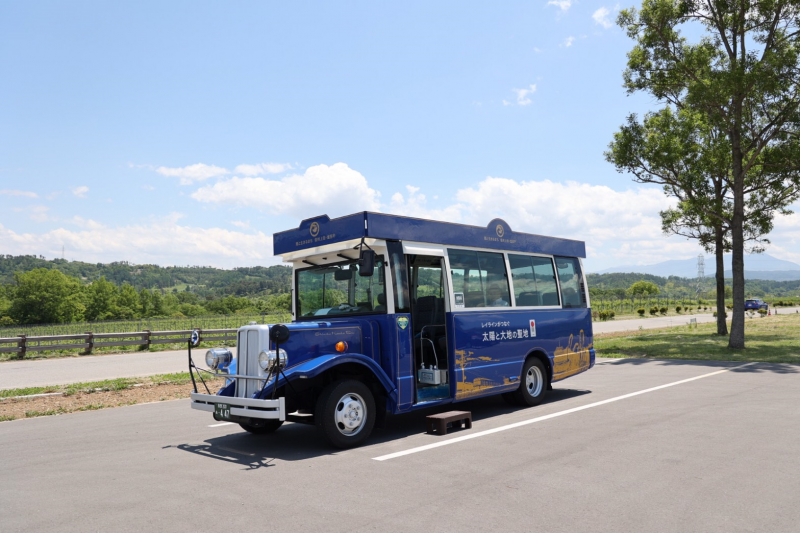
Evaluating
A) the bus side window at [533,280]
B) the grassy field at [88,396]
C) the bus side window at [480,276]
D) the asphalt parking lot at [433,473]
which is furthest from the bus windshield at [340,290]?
the grassy field at [88,396]

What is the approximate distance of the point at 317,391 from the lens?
7.04 meters

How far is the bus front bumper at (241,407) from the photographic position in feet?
19.7

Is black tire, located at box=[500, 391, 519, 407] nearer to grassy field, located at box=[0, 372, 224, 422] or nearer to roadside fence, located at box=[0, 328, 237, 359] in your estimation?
grassy field, located at box=[0, 372, 224, 422]

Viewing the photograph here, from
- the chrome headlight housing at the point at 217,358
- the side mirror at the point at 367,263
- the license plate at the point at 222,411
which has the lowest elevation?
the license plate at the point at 222,411

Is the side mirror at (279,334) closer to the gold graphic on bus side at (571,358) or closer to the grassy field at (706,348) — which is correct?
the gold graphic on bus side at (571,358)

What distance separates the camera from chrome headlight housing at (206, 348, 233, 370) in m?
7.02

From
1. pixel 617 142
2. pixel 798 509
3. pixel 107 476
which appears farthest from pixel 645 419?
pixel 617 142

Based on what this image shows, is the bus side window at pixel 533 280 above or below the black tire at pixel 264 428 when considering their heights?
above

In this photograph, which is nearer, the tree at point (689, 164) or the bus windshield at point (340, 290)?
the bus windshield at point (340, 290)

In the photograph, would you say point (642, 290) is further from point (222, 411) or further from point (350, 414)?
point (222, 411)

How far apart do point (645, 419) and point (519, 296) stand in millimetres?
2688

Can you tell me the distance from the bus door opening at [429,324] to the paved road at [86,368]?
1125cm

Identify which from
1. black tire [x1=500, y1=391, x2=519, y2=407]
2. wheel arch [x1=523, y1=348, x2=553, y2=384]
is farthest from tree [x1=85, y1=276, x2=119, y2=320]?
wheel arch [x1=523, y1=348, x2=553, y2=384]

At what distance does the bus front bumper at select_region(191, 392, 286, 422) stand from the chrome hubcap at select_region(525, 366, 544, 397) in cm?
503
